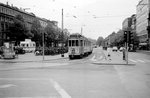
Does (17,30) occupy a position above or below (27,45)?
above

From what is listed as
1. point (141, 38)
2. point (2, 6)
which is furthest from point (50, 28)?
point (141, 38)

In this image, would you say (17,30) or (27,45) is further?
(17,30)

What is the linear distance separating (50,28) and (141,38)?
41869 millimetres

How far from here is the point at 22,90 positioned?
891 centimetres

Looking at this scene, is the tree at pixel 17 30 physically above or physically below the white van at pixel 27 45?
above

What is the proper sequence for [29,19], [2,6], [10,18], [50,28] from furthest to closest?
→ [29,19] < [50,28] < [10,18] < [2,6]

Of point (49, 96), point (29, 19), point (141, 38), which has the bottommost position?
point (49, 96)

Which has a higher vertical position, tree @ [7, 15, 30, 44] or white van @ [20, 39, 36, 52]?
tree @ [7, 15, 30, 44]

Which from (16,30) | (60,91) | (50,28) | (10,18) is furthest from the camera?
(50,28)

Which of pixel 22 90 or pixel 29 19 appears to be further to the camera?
pixel 29 19

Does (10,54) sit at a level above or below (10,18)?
below

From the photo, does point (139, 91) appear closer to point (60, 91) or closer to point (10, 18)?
point (60, 91)

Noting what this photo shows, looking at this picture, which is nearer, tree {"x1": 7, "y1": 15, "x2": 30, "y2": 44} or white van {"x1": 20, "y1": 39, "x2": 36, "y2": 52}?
white van {"x1": 20, "y1": 39, "x2": 36, "y2": 52}

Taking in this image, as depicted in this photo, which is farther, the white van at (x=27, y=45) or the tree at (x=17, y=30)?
the tree at (x=17, y=30)
